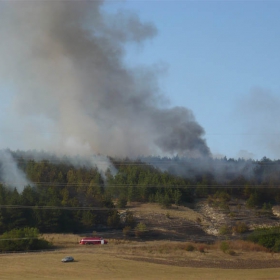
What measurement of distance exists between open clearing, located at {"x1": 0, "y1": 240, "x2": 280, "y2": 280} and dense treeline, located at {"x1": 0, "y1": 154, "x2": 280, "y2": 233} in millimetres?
6013

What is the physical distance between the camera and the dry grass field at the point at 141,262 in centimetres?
6212

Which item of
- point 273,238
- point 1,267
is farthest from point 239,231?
point 1,267

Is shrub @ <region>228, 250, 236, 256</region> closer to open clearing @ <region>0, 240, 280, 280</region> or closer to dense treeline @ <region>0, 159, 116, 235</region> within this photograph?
open clearing @ <region>0, 240, 280, 280</region>

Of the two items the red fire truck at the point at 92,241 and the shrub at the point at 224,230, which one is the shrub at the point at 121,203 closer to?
the red fire truck at the point at 92,241

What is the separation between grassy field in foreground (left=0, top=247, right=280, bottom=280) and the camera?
60.9 m

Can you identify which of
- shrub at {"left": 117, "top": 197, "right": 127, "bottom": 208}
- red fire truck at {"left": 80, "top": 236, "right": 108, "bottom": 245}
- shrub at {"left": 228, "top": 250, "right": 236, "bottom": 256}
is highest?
shrub at {"left": 117, "top": 197, "right": 127, "bottom": 208}

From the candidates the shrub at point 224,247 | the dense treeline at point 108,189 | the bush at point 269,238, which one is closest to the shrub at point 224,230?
the bush at point 269,238

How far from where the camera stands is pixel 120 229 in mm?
89688

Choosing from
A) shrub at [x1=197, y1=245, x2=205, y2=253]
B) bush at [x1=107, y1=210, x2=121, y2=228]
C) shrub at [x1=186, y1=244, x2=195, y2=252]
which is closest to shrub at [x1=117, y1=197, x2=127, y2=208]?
bush at [x1=107, y1=210, x2=121, y2=228]

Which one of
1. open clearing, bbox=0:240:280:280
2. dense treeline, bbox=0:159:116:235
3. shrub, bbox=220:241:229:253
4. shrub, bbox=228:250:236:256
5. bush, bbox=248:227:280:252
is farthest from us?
dense treeline, bbox=0:159:116:235

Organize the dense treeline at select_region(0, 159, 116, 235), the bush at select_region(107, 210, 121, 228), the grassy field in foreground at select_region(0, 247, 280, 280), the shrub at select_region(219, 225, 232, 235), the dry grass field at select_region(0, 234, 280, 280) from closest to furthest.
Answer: the grassy field in foreground at select_region(0, 247, 280, 280), the dry grass field at select_region(0, 234, 280, 280), the dense treeline at select_region(0, 159, 116, 235), the bush at select_region(107, 210, 121, 228), the shrub at select_region(219, 225, 232, 235)

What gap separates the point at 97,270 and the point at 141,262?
778 centimetres

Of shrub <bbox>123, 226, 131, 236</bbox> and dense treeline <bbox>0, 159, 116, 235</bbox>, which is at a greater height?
dense treeline <bbox>0, 159, 116, 235</bbox>

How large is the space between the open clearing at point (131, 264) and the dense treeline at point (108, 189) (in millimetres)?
6013
